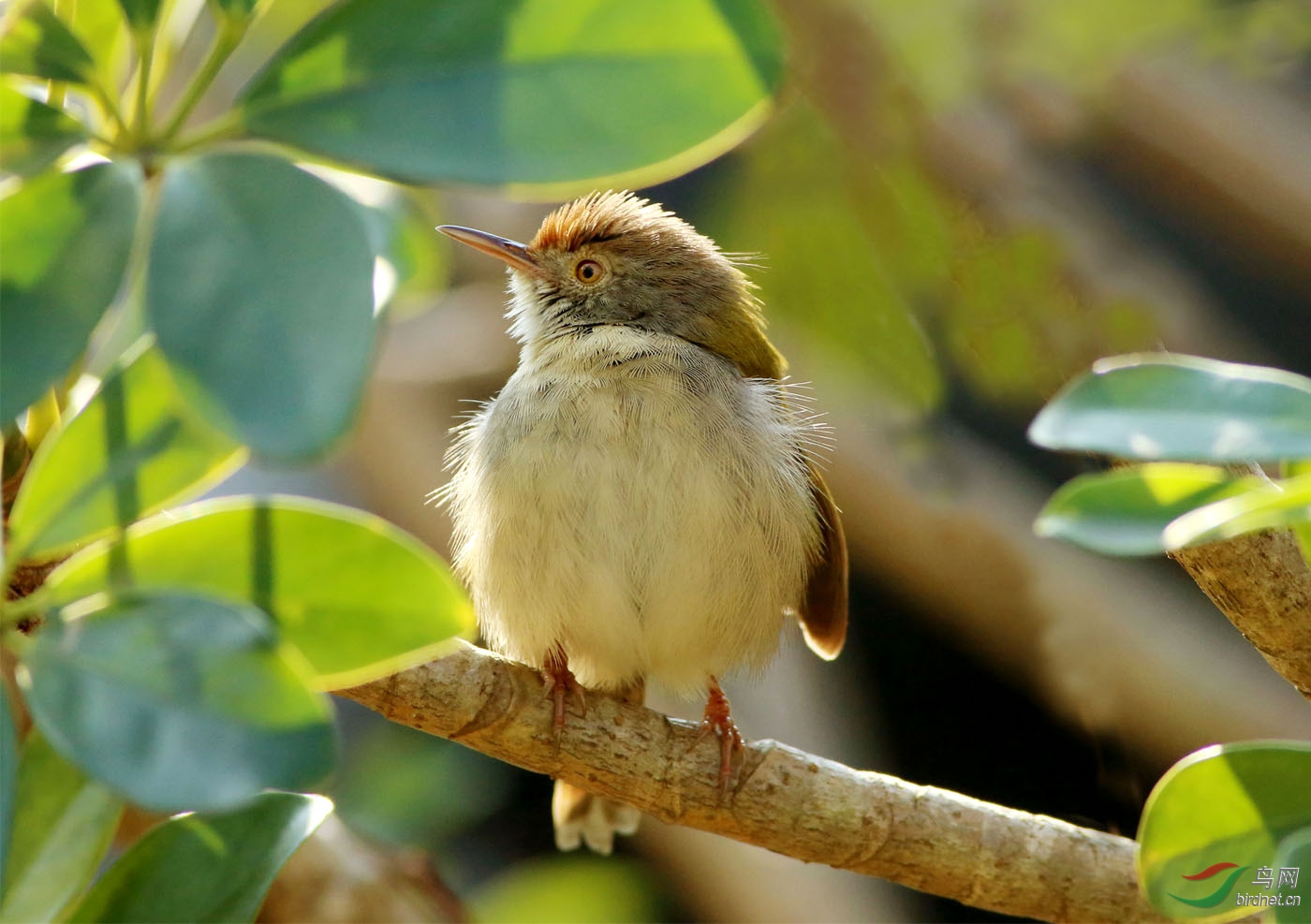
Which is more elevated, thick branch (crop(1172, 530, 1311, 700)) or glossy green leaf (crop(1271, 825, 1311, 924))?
thick branch (crop(1172, 530, 1311, 700))

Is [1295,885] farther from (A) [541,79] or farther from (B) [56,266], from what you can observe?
(B) [56,266]

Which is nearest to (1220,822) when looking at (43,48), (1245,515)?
(1245,515)

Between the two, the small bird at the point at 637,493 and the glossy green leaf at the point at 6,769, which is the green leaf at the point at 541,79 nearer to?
the glossy green leaf at the point at 6,769

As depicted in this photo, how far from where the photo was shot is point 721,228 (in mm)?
3475

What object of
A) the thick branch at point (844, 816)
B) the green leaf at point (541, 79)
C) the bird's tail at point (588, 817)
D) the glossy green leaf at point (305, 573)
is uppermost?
the green leaf at point (541, 79)

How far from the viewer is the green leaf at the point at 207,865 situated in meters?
1.28

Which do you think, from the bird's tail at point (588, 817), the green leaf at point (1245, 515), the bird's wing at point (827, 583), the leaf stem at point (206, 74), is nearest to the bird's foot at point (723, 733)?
the bird's wing at point (827, 583)

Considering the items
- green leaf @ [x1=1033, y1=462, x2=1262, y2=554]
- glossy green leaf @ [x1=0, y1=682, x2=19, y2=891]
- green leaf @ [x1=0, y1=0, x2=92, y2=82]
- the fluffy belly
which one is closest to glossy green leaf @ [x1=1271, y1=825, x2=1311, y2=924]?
green leaf @ [x1=1033, y1=462, x2=1262, y2=554]

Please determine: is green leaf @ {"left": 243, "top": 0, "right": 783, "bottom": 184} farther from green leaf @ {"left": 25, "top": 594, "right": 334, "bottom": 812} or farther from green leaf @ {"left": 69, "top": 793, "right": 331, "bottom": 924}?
green leaf @ {"left": 69, "top": 793, "right": 331, "bottom": 924}

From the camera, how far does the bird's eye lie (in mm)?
3473

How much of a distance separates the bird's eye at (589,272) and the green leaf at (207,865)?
7.69 ft

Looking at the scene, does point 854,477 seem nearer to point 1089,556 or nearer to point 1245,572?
point 1089,556

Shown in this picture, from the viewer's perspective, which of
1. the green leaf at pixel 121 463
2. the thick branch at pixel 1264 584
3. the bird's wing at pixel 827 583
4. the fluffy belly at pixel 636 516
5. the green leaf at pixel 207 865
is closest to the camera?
the green leaf at pixel 121 463

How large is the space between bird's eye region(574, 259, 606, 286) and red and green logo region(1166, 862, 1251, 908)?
95.0 inches
